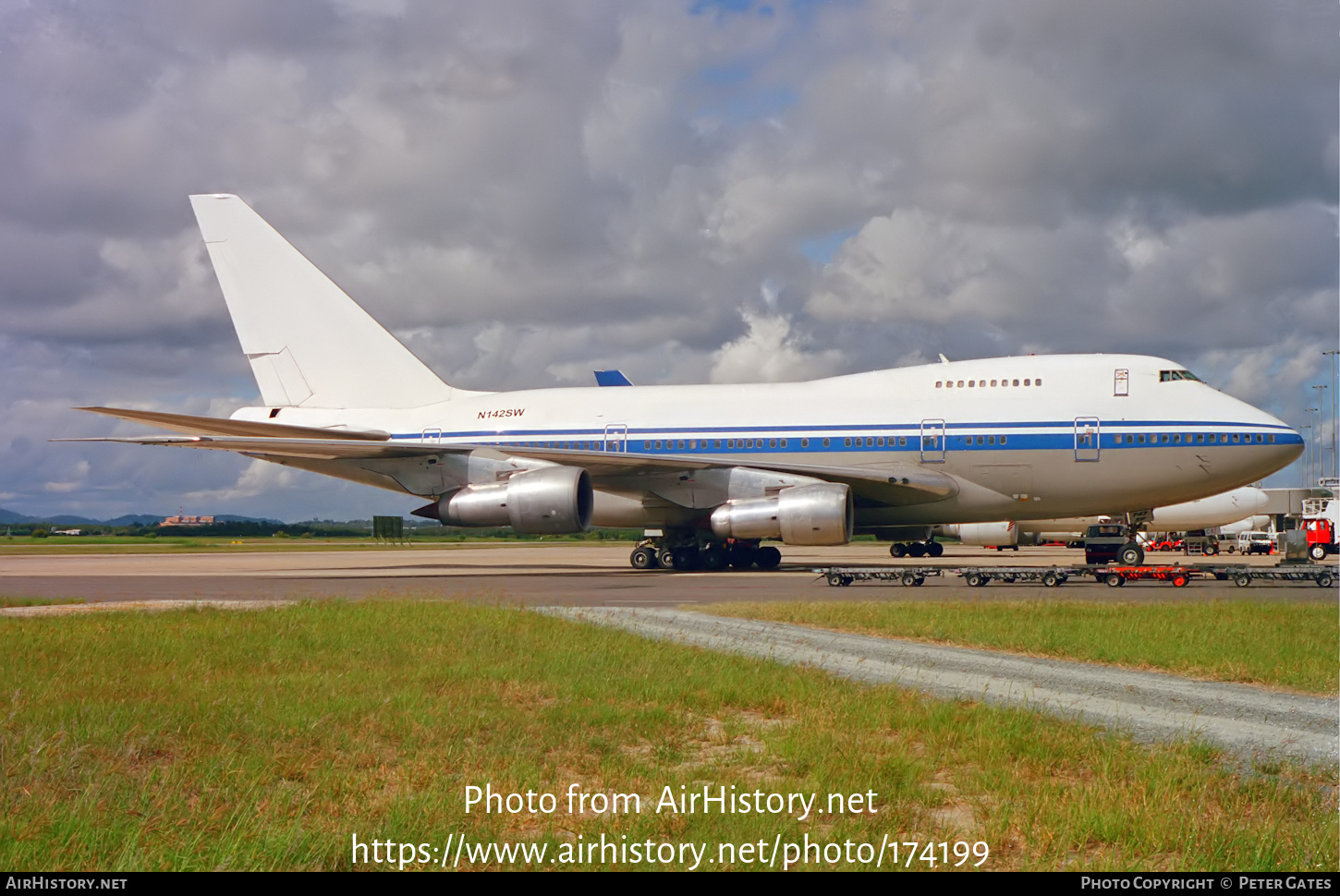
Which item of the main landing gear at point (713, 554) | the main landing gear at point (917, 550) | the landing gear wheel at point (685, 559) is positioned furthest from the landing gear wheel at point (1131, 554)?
the main landing gear at point (917, 550)

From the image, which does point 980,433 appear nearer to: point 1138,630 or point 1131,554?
point 1131,554

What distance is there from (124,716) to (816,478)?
60.2ft

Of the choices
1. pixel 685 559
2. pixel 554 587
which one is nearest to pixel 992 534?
pixel 685 559

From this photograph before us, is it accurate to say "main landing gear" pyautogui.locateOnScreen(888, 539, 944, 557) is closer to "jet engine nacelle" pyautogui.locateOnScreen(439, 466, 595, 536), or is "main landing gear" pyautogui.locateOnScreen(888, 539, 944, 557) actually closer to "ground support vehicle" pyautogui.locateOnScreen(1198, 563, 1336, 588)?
"ground support vehicle" pyautogui.locateOnScreen(1198, 563, 1336, 588)

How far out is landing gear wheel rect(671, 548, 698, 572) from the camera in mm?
26375

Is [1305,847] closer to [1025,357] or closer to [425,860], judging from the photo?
[425,860]

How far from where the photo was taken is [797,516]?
21.9 metres

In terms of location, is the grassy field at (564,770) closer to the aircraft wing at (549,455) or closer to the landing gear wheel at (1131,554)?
the aircraft wing at (549,455)

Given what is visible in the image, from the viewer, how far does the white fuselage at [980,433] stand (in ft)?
73.2

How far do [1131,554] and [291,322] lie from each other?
2247 cm

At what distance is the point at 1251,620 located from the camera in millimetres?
11891

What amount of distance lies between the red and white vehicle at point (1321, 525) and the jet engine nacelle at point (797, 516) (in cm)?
1401

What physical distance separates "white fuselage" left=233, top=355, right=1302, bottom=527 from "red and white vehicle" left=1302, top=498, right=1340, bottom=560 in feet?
24.0
